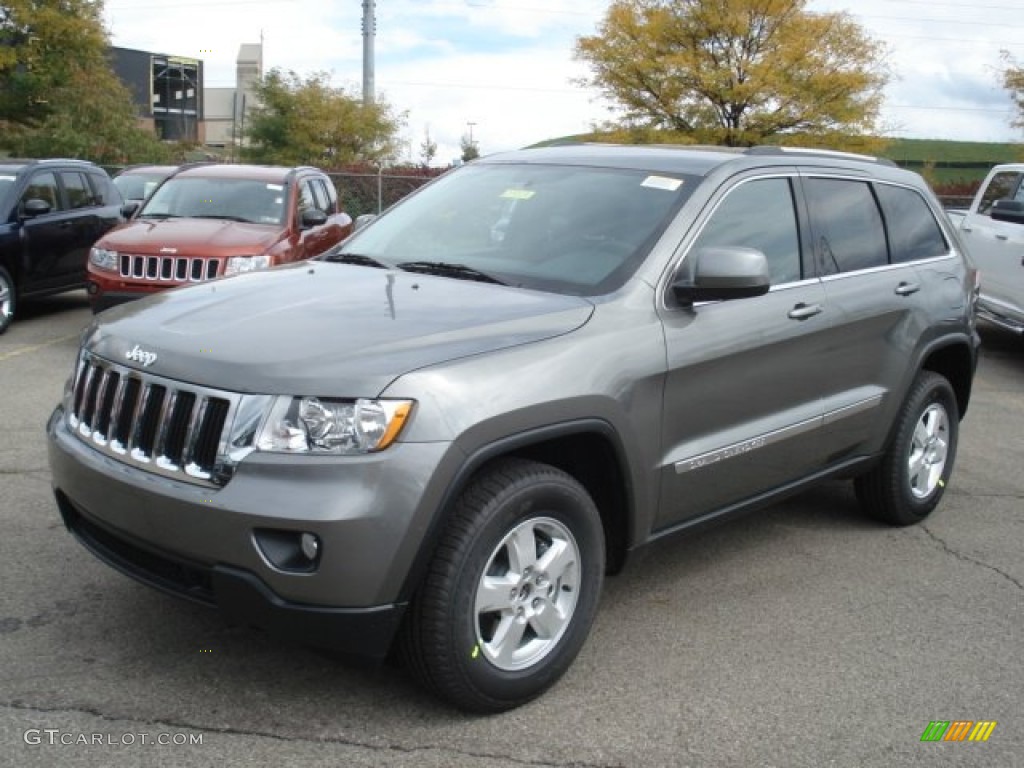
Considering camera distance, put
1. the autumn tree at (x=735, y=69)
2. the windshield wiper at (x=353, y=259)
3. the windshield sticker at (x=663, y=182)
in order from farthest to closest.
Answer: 1. the autumn tree at (x=735, y=69)
2. the windshield wiper at (x=353, y=259)
3. the windshield sticker at (x=663, y=182)

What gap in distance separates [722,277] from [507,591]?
4.46 ft

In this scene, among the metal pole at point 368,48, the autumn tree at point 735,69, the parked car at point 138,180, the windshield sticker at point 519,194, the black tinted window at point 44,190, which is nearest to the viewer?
the windshield sticker at point 519,194

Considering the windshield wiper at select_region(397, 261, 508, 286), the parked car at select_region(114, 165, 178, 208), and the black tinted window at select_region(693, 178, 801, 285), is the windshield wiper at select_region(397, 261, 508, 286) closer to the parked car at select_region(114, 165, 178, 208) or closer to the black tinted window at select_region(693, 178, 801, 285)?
the black tinted window at select_region(693, 178, 801, 285)

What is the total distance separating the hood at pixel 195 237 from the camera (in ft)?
30.2

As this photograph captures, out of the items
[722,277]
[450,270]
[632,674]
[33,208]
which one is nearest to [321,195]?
[33,208]

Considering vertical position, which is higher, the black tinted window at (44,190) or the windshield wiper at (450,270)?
the windshield wiper at (450,270)

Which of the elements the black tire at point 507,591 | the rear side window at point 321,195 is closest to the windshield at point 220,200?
the rear side window at point 321,195

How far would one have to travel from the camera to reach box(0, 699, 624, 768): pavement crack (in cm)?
Result: 322

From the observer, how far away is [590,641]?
13.4 ft

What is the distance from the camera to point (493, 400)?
328cm

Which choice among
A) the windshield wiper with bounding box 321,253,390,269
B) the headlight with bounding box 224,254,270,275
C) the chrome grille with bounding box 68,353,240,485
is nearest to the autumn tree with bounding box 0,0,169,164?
the headlight with bounding box 224,254,270,275

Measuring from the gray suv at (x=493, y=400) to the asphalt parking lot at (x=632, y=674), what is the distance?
267 mm

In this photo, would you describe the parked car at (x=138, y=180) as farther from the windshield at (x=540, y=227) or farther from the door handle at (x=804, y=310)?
the door handle at (x=804, y=310)

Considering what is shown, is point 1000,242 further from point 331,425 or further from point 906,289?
point 331,425
